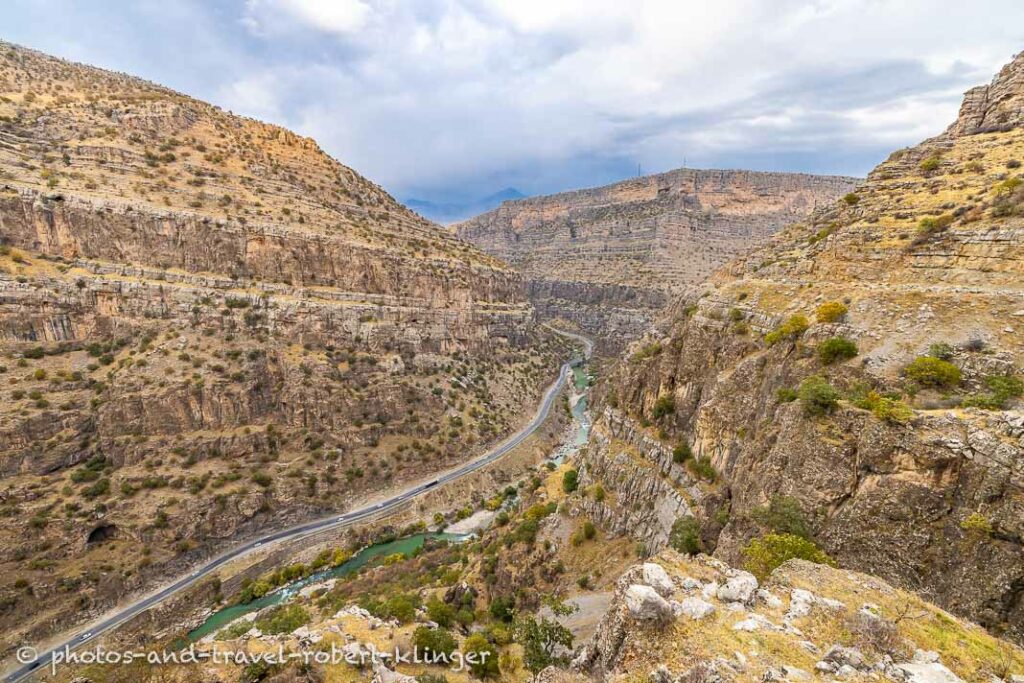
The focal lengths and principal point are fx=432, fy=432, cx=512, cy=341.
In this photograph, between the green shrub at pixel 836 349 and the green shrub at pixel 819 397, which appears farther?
the green shrub at pixel 836 349

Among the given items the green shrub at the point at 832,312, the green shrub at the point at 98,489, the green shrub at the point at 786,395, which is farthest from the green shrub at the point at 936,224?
the green shrub at the point at 98,489

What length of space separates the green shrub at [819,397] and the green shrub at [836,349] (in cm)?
273

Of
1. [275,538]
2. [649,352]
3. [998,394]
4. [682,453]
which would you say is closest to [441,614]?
[682,453]

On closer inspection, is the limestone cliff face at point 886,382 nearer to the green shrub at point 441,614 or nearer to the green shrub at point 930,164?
the green shrub at point 930,164

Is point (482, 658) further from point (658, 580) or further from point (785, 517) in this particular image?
point (785, 517)

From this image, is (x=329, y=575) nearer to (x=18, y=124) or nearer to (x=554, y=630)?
(x=554, y=630)

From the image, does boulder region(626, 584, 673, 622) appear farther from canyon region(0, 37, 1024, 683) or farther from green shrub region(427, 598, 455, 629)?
green shrub region(427, 598, 455, 629)

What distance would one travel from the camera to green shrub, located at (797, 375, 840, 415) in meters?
18.2

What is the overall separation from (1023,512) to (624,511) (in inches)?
811

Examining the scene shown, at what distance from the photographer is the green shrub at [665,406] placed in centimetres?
3262

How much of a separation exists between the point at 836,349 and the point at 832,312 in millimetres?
2884

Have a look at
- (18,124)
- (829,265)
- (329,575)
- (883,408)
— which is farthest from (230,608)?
(18,124)

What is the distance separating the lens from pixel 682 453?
2852cm

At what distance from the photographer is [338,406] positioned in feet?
186
